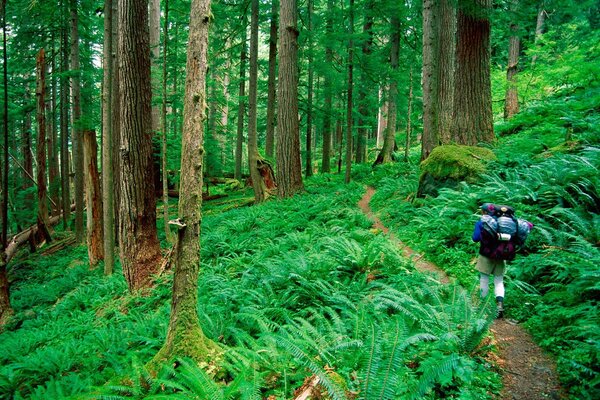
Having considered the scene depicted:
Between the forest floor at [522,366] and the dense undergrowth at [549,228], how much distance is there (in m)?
0.11

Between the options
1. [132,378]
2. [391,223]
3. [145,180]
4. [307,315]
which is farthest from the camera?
[391,223]

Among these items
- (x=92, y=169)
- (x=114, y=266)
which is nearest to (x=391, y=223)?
(x=114, y=266)

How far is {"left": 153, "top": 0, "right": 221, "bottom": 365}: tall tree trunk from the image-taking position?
2957mm

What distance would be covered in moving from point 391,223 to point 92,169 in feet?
28.4

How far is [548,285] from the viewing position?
406 centimetres

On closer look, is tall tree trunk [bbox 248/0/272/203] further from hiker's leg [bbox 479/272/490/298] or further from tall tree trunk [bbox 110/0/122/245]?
hiker's leg [bbox 479/272/490/298]

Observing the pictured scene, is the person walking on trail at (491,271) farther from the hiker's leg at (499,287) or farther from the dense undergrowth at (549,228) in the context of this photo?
the dense undergrowth at (549,228)

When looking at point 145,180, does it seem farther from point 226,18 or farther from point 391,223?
point 226,18

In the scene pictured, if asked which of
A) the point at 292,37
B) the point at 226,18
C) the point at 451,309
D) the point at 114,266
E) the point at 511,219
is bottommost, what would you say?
the point at 114,266

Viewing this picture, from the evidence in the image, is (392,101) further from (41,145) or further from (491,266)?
(41,145)

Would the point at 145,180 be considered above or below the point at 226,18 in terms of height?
below

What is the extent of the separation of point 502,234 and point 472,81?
6.10m

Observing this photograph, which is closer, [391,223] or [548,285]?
[548,285]

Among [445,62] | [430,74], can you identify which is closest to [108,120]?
[430,74]
